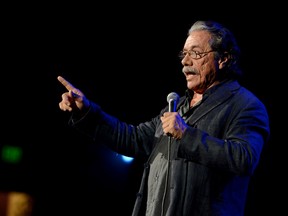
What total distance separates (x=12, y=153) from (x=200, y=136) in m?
3.07

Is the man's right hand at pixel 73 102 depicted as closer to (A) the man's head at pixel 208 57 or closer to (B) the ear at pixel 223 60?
(A) the man's head at pixel 208 57

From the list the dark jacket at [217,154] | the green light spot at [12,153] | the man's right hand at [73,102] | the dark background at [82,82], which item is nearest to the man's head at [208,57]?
the dark jacket at [217,154]

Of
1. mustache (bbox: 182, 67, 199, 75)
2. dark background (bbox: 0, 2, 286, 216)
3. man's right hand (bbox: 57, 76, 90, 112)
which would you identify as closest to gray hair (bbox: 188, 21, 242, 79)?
mustache (bbox: 182, 67, 199, 75)

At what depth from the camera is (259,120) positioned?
2115 millimetres

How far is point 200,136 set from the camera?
1.94 metres

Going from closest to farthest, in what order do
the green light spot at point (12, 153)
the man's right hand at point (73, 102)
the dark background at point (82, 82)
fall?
the man's right hand at point (73, 102)
the dark background at point (82, 82)
the green light spot at point (12, 153)

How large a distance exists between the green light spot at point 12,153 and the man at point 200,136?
2.22 metres

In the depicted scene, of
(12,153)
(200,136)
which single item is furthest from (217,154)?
(12,153)

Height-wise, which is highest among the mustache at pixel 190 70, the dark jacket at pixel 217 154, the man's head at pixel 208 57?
the man's head at pixel 208 57

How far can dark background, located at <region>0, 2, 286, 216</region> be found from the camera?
4238 millimetres

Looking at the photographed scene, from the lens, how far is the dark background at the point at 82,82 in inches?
167

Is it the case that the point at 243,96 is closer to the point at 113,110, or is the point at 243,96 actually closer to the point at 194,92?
the point at 194,92

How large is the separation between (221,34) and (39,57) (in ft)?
7.82

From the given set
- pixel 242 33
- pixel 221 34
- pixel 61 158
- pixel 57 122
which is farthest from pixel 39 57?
pixel 221 34
